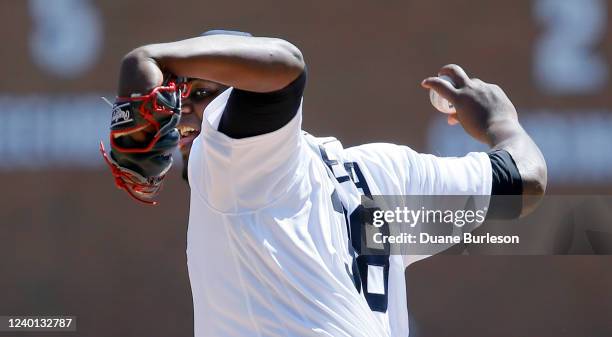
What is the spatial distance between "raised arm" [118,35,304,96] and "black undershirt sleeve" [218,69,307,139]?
0.03m

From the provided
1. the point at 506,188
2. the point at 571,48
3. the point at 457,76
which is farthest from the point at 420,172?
the point at 571,48

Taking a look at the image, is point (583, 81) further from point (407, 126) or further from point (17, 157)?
point (17, 157)

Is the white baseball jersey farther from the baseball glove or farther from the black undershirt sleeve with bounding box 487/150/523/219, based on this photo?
the black undershirt sleeve with bounding box 487/150/523/219

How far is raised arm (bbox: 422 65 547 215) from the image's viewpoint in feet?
7.57

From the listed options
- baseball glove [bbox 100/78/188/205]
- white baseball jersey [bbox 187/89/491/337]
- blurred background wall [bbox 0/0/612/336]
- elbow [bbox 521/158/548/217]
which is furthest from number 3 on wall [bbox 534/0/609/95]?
Result: baseball glove [bbox 100/78/188/205]

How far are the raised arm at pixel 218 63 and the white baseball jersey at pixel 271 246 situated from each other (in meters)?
0.18

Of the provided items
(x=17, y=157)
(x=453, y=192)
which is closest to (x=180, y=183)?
(x=17, y=157)

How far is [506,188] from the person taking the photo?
223 cm

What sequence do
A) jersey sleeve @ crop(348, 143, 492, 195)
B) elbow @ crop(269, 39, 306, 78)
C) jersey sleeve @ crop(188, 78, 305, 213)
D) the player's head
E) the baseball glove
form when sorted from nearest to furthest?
the baseball glove → elbow @ crop(269, 39, 306, 78) → jersey sleeve @ crop(188, 78, 305, 213) → jersey sleeve @ crop(348, 143, 492, 195) → the player's head

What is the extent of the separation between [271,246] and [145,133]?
0.42 metres

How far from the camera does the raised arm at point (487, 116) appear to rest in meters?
2.31

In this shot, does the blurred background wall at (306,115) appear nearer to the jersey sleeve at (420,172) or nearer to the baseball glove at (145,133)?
the jersey sleeve at (420,172)

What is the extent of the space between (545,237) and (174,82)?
2149 millimetres

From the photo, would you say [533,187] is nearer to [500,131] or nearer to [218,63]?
[500,131]
